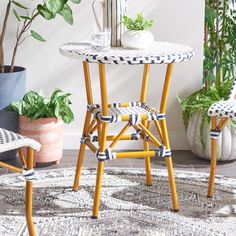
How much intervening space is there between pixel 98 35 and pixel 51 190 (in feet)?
2.79

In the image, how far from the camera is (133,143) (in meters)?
3.88

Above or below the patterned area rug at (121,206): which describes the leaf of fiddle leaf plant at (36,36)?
above

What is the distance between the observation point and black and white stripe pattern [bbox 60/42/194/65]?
8.57 ft

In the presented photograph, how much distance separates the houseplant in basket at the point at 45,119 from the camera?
11.3 feet

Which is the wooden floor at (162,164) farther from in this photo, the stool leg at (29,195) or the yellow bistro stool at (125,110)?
the stool leg at (29,195)

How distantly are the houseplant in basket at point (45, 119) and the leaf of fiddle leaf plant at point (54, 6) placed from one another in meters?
0.48

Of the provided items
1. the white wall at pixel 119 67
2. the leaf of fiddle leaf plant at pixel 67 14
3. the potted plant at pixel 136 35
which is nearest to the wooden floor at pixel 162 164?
the white wall at pixel 119 67

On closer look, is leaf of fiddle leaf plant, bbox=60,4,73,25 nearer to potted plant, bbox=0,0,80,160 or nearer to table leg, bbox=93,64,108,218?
potted plant, bbox=0,0,80,160

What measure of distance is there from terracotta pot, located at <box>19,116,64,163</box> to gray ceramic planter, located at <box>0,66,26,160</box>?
87mm

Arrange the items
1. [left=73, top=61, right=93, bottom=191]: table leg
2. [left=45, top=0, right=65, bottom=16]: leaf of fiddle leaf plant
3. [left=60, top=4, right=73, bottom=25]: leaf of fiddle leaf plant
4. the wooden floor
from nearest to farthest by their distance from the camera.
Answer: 1. [left=73, top=61, right=93, bottom=191]: table leg
2. [left=45, top=0, right=65, bottom=16]: leaf of fiddle leaf plant
3. [left=60, top=4, right=73, bottom=25]: leaf of fiddle leaf plant
4. the wooden floor

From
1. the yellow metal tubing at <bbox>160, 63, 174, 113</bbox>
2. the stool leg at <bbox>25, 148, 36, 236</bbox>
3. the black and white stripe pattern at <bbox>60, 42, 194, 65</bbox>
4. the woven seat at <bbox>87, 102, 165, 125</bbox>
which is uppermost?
the black and white stripe pattern at <bbox>60, 42, 194, 65</bbox>

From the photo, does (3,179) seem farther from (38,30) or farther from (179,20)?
(179,20)

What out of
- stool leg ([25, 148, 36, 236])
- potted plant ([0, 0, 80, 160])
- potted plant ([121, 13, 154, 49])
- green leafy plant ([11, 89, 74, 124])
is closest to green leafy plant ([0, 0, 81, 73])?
potted plant ([0, 0, 80, 160])

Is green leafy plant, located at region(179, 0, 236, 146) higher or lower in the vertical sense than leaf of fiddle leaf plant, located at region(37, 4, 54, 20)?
lower
